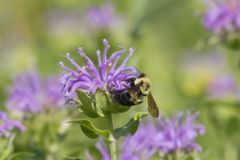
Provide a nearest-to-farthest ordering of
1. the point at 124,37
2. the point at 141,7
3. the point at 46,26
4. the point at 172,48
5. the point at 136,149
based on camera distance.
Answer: the point at 136,149
the point at 141,7
the point at 124,37
the point at 172,48
the point at 46,26

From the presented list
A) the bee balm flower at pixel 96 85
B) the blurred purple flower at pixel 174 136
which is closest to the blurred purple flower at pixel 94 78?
the bee balm flower at pixel 96 85

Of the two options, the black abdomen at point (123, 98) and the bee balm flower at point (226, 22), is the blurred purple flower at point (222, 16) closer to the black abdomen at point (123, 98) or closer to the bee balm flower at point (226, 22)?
the bee balm flower at point (226, 22)

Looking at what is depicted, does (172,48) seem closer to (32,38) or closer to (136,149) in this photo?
(32,38)

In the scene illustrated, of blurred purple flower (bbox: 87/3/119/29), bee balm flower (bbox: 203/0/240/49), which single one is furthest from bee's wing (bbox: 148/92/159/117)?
blurred purple flower (bbox: 87/3/119/29)

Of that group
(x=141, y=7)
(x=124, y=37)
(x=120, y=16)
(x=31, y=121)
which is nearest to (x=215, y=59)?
(x=120, y=16)

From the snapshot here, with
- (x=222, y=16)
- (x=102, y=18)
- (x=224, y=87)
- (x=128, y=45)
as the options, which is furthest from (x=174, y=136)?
(x=102, y=18)

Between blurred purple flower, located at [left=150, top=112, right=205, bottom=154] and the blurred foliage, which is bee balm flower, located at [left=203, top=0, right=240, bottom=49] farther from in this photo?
blurred purple flower, located at [left=150, top=112, right=205, bottom=154]

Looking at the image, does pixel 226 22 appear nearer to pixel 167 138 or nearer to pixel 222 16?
pixel 222 16
